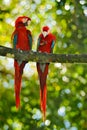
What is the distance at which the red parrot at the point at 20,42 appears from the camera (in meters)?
3.36

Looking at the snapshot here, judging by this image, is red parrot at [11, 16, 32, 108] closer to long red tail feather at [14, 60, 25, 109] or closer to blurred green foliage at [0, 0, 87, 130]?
long red tail feather at [14, 60, 25, 109]

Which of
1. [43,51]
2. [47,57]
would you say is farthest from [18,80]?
[47,57]

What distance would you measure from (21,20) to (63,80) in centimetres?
199

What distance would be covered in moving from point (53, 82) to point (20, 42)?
188cm

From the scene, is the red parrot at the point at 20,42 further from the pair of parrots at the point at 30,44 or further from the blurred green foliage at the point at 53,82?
the blurred green foliage at the point at 53,82

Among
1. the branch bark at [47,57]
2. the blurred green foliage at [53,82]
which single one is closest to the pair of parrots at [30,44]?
the branch bark at [47,57]

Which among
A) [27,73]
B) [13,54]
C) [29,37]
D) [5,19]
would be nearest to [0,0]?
[5,19]

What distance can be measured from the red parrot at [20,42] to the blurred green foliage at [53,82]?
1.53 meters

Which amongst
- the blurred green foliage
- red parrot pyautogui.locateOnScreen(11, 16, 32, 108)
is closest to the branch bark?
red parrot pyautogui.locateOnScreen(11, 16, 32, 108)

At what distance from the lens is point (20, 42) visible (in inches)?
137

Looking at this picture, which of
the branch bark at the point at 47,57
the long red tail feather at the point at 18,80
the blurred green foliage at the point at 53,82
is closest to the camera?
the branch bark at the point at 47,57

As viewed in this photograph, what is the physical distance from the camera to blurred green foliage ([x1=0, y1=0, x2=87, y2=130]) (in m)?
5.12

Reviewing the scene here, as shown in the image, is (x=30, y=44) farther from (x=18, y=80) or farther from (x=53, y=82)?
(x=53, y=82)

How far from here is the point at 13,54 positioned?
3033mm
